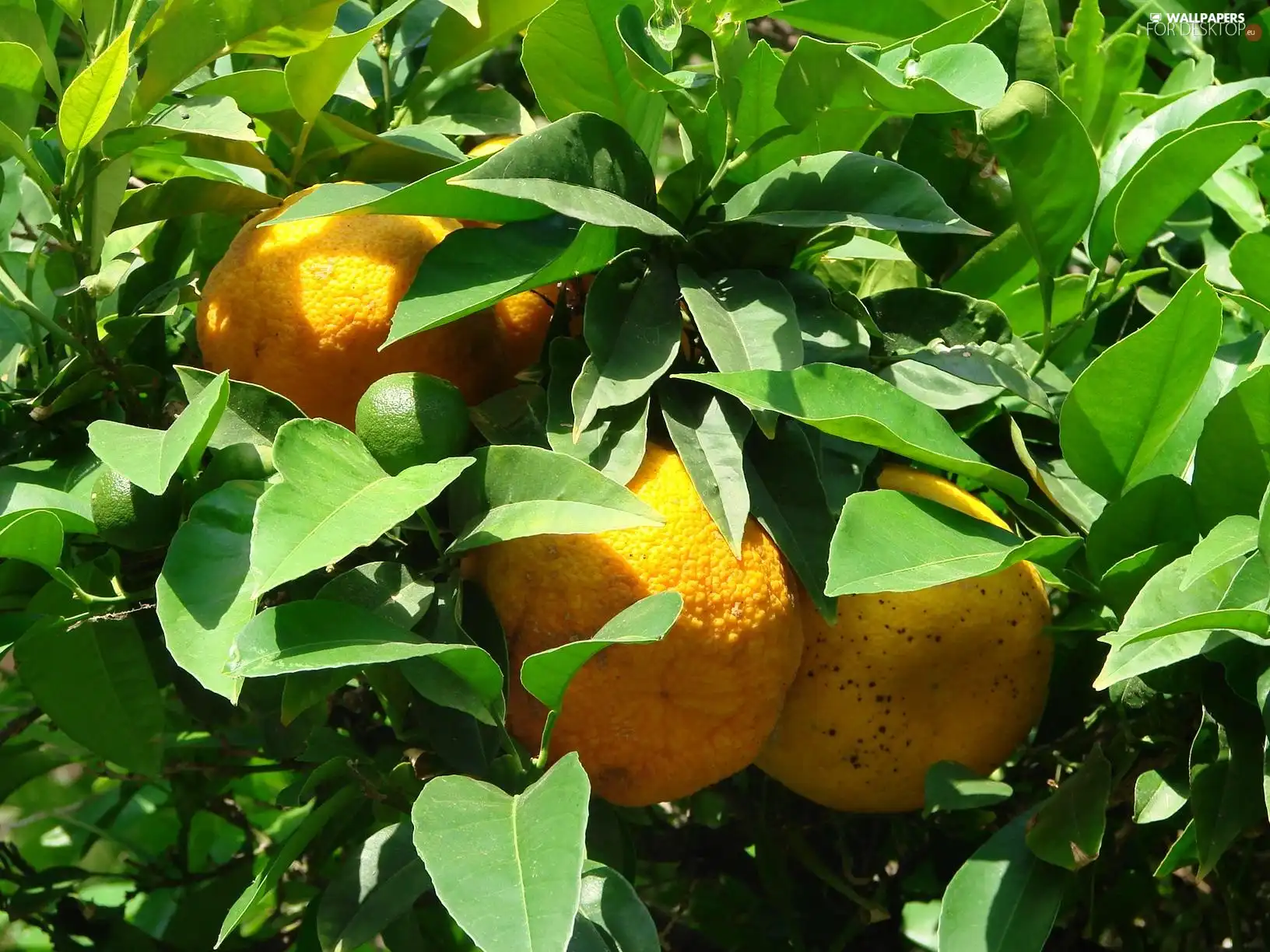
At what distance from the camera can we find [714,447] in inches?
31.0

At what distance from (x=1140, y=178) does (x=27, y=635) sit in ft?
2.50

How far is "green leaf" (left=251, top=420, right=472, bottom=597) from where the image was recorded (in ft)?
2.01

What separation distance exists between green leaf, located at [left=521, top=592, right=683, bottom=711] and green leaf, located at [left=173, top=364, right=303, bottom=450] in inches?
9.2

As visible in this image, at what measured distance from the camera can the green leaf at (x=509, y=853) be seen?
0.57m

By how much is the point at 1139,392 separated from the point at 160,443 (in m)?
0.57

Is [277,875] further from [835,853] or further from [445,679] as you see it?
→ [835,853]

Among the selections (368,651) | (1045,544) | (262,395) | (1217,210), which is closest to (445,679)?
(368,651)

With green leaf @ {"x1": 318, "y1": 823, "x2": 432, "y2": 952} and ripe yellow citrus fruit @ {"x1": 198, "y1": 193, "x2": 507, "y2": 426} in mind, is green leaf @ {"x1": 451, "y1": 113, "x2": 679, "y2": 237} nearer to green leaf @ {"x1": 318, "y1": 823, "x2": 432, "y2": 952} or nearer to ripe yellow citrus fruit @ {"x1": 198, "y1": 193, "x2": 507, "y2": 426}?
ripe yellow citrus fruit @ {"x1": 198, "y1": 193, "x2": 507, "y2": 426}

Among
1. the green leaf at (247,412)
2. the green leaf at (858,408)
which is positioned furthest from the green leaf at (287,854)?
the green leaf at (858,408)

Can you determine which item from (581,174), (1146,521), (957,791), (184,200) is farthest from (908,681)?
(184,200)

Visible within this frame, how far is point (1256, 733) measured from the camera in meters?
0.77

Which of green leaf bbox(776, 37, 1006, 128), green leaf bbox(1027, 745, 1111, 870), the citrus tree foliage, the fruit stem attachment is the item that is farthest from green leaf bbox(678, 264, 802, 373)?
green leaf bbox(1027, 745, 1111, 870)

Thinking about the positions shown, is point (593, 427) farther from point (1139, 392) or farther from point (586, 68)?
point (1139, 392)

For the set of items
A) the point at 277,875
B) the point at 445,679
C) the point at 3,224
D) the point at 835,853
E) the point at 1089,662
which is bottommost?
the point at 835,853
